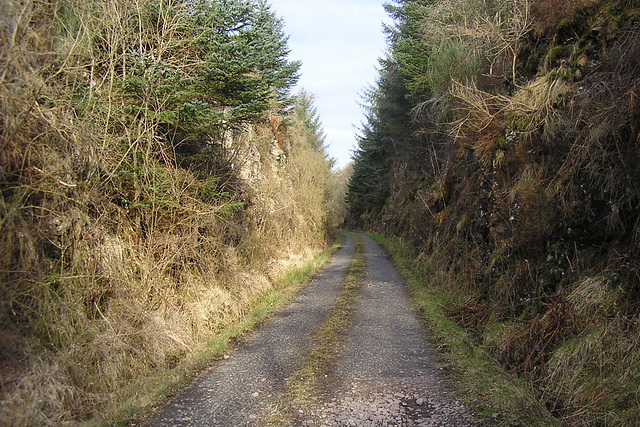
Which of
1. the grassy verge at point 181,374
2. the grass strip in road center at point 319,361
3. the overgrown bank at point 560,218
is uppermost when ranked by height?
the overgrown bank at point 560,218

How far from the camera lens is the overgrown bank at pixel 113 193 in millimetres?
4227

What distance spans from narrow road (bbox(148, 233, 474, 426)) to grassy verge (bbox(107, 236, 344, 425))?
0.19 metres

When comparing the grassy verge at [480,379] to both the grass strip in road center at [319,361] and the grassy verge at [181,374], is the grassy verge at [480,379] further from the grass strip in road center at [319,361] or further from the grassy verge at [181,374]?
the grassy verge at [181,374]

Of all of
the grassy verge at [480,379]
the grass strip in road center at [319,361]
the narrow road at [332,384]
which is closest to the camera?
the grassy verge at [480,379]

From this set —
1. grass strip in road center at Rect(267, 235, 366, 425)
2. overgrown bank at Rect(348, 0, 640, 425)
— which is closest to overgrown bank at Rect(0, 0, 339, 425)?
grass strip in road center at Rect(267, 235, 366, 425)

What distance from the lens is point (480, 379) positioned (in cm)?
491

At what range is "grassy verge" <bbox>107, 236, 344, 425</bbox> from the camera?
13.9ft

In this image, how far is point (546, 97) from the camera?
686 centimetres

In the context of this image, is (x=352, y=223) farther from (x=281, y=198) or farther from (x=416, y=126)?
(x=281, y=198)

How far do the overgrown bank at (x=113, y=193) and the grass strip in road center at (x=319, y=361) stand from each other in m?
1.75

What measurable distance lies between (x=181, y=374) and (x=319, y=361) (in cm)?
179

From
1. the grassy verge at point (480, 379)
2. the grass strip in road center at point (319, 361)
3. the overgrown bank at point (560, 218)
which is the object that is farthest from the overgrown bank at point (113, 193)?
the overgrown bank at point (560, 218)

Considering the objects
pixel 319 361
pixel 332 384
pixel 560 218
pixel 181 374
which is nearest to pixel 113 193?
pixel 181 374

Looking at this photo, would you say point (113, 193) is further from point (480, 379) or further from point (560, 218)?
point (560, 218)
